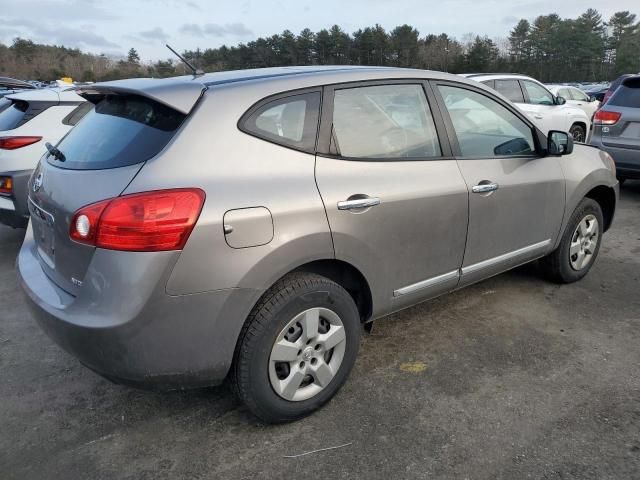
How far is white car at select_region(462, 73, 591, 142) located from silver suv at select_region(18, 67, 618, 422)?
719 centimetres

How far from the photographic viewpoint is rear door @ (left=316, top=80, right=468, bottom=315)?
2594 mm

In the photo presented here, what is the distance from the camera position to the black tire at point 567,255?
4.08 m

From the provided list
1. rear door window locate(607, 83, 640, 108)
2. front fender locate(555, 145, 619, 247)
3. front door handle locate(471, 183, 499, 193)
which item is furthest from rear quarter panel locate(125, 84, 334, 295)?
A: rear door window locate(607, 83, 640, 108)

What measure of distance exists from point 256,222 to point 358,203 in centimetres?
60

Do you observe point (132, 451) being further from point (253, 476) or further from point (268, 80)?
point (268, 80)

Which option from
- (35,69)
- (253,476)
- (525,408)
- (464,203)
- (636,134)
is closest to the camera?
(253,476)

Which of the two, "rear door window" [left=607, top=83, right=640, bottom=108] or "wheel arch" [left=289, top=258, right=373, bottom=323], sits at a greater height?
"rear door window" [left=607, top=83, right=640, bottom=108]

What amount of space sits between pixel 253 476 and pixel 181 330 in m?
0.72

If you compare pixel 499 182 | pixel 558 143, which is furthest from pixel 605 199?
pixel 499 182

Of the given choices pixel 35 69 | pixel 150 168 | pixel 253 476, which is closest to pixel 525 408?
pixel 253 476

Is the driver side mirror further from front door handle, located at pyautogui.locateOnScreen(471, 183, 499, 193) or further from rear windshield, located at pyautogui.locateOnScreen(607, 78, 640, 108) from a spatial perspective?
rear windshield, located at pyautogui.locateOnScreen(607, 78, 640, 108)

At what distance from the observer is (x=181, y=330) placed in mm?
2168

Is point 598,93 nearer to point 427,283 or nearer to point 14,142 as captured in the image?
point 427,283

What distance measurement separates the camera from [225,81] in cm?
254
